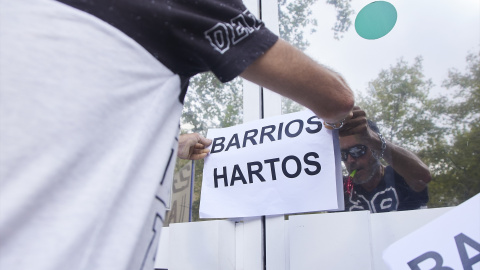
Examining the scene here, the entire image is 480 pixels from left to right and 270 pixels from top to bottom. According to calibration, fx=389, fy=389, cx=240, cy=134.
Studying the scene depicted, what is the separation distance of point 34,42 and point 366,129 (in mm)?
822

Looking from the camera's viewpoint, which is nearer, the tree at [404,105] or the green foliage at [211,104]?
the tree at [404,105]

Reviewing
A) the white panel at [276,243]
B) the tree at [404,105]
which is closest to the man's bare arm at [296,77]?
the tree at [404,105]

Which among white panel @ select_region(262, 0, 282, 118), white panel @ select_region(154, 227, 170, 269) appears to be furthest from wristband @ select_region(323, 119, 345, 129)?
white panel @ select_region(154, 227, 170, 269)

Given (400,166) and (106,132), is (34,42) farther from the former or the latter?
(400,166)

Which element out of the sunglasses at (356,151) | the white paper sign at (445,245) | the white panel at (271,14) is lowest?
the white paper sign at (445,245)

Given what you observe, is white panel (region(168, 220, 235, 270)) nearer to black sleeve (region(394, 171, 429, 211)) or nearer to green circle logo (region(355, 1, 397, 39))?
black sleeve (region(394, 171, 429, 211))

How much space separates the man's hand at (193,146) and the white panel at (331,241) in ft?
1.25

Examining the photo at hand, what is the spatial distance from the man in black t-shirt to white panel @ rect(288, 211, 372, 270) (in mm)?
78

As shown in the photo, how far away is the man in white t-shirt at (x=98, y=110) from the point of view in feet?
1.56

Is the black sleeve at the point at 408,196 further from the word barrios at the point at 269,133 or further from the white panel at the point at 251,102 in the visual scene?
the white panel at the point at 251,102

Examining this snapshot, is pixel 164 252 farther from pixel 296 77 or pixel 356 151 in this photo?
pixel 296 77

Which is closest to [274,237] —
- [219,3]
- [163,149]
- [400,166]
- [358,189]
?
[358,189]

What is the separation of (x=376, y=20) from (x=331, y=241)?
62 centimetres

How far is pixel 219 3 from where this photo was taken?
591 millimetres
